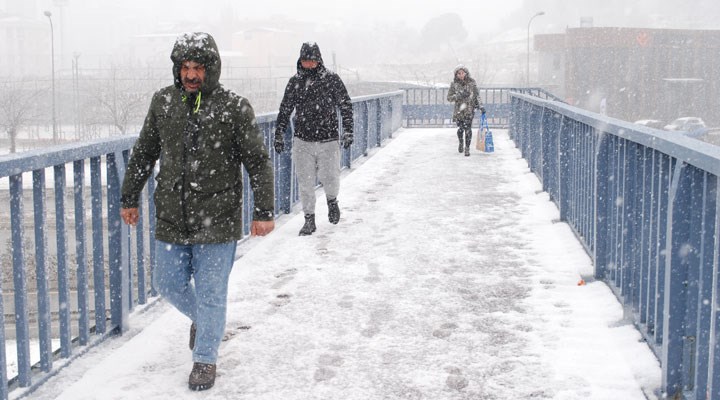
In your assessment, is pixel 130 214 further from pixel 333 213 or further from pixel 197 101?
pixel 333 213

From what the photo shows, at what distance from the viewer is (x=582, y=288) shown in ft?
18.5

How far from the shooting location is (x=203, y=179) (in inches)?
149

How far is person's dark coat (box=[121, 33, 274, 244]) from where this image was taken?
3779 millimetres

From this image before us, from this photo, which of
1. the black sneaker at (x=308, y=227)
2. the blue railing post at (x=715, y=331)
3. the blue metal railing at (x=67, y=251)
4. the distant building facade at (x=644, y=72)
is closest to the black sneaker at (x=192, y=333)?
the blue metal railing at (x=67, y=251)

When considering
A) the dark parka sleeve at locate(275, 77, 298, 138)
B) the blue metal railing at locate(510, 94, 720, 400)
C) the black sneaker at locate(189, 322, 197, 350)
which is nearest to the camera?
the blue metal railing at locate(510, 94, 720, 400)

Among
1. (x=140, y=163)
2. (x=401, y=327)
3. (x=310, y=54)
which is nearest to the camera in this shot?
(x=140, y=163)

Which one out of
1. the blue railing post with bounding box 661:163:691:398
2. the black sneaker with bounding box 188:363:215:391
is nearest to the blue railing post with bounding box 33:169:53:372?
the black sneaker with bounding box 188:363:215:391

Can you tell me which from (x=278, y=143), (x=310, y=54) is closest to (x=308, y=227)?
A: (x=278, y=143)

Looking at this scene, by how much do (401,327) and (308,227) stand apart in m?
3.06

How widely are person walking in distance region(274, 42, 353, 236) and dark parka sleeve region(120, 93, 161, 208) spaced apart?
3655mm

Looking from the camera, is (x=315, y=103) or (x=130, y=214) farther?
(x=315, y=103)

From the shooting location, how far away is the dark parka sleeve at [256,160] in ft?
12.5

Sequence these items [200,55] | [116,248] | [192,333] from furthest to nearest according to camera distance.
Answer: [116,248]
[192,333]
[200,55]

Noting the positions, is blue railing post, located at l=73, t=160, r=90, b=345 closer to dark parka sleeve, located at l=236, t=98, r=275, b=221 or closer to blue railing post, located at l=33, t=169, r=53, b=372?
blue railing post, located at l=33, t=169, r=53, b=372
